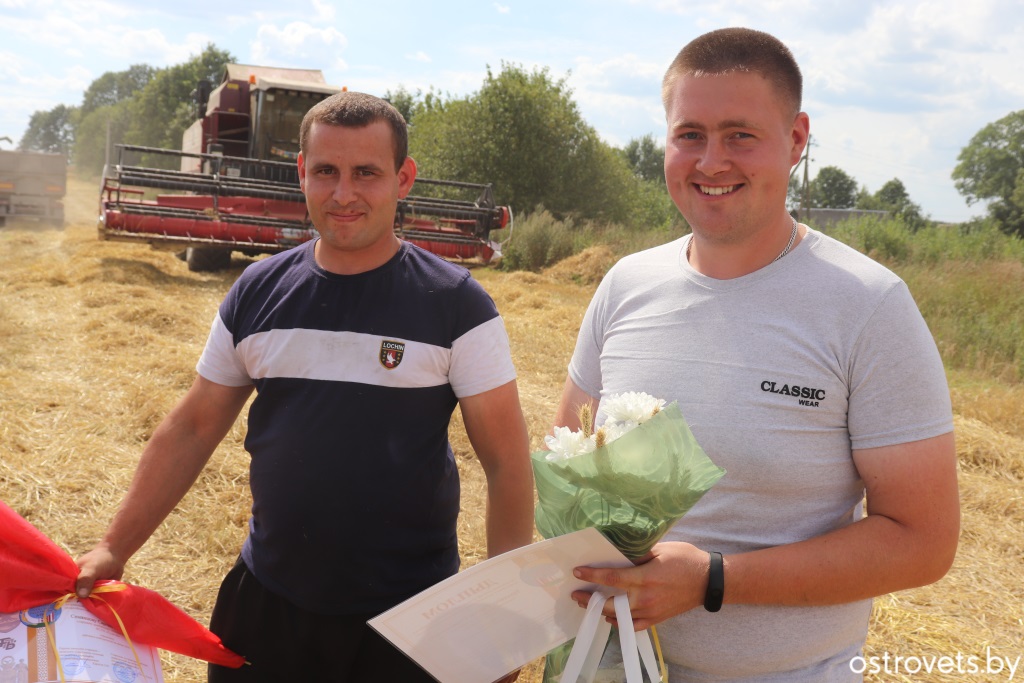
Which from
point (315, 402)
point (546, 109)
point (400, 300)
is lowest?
point (315, 402)

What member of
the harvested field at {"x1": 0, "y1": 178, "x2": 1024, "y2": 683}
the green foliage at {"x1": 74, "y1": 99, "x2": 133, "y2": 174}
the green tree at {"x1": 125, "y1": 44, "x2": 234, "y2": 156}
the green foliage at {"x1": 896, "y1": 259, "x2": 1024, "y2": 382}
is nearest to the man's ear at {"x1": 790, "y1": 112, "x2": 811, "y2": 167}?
the harvested field at {"x1": 0, "y1": 178, "x2": 1024, "y2": 683}

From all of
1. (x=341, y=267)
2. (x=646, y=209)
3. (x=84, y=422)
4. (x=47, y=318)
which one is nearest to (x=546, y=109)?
(x=646, y=209)

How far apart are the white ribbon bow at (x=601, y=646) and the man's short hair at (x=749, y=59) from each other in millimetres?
970

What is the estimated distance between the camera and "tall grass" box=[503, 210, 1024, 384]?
35.6 feet

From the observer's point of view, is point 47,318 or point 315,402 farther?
point 47,318

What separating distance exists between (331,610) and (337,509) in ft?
0.78

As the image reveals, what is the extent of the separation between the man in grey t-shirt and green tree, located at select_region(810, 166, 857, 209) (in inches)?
4119

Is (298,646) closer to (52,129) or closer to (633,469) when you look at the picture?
(633,469)

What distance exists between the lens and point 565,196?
26.5m

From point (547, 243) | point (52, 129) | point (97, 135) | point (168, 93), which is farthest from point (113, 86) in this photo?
point (547, 243)

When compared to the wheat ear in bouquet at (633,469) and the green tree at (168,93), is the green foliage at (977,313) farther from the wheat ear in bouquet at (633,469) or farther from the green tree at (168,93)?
the green tree at (168,93)

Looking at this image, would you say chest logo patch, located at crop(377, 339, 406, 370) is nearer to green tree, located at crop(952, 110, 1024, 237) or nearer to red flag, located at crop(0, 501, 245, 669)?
red flag, located at crop(0, 501, 245, 669)

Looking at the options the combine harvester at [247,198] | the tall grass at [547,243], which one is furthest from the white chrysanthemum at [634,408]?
the tall grass at [547,243]

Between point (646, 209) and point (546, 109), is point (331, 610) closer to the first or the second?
point (546, 109)
